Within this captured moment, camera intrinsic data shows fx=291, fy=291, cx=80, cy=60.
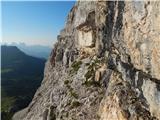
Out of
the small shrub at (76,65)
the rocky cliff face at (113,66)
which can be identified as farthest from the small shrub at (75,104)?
the small shrub at (76,65)

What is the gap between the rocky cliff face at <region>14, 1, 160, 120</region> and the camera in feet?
101

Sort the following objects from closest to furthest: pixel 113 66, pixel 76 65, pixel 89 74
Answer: pixel 113 66, pixel 89 74, pixel 76 65

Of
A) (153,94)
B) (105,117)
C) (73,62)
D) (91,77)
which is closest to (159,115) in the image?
(153,94)

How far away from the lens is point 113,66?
4394cm

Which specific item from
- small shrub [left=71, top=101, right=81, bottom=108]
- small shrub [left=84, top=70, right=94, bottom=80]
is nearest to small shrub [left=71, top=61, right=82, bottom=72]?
small shrub [left=84, top=70, right=94, bottom=80]

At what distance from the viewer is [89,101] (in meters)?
44.0

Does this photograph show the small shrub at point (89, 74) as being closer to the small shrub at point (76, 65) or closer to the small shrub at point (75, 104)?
the small shrub at point (75, 104)

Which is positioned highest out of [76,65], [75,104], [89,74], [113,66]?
[113,66]

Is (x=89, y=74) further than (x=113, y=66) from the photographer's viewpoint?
Yes

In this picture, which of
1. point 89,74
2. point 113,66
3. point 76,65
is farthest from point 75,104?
point 76,65

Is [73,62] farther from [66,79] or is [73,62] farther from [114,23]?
[114,23]

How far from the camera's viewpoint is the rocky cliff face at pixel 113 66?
30688 mm

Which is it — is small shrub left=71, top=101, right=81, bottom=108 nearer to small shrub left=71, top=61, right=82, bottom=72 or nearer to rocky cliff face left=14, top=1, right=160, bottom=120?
rocky cliff face left=14, top=1, right=160, bottom=120

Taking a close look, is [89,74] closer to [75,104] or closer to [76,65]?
[75,104]
